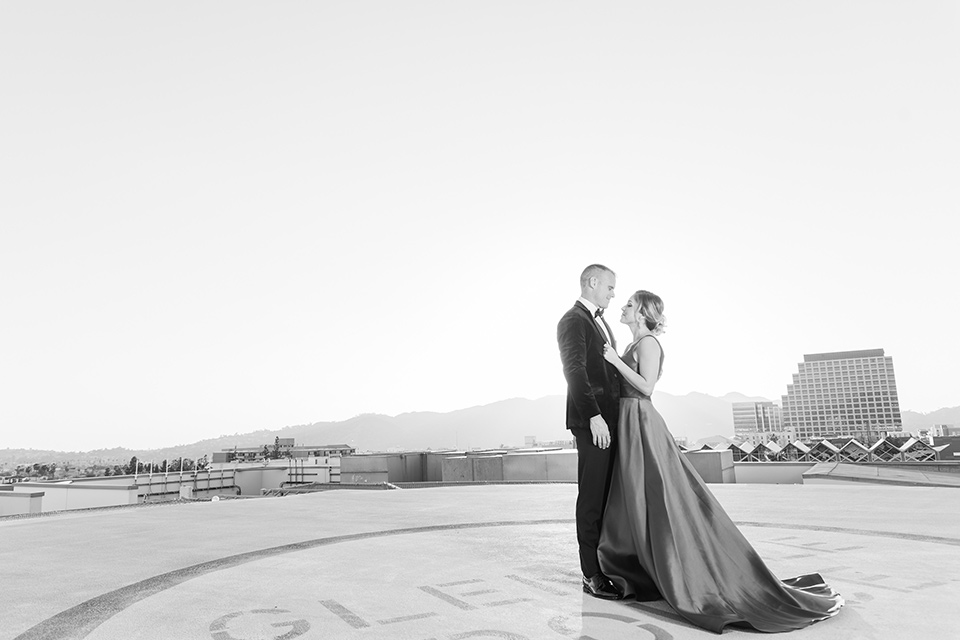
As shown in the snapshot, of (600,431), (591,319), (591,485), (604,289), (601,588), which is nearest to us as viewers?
(601,588)

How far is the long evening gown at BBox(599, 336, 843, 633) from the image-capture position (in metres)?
3.65

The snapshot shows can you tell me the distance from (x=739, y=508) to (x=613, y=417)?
6210mm

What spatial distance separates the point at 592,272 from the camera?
4.96m

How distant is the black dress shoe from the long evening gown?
0.07 metres

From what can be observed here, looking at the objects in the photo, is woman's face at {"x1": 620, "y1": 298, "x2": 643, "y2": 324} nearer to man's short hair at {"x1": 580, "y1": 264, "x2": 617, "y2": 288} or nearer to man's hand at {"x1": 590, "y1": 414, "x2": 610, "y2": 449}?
man's short hair at {"x1": 580, "y1": 264, "x2": 617, "y2": 288}

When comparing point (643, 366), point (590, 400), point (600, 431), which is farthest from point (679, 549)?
point (643, 366)

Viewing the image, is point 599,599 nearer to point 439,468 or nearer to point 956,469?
point 956,469

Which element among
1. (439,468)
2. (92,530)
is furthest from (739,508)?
(439,468)

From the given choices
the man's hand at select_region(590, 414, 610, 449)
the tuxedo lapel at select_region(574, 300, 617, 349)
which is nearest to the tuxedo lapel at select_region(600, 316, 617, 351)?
the tuxedo lapel at select_region(574, 300, 617, 349)

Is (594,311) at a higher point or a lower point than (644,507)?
higher

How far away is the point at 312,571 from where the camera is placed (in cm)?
518

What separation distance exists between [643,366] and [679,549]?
4.55 feet

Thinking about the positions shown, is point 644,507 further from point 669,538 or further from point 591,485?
point 591,485

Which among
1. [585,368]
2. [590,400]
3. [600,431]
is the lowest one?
[600,431]
